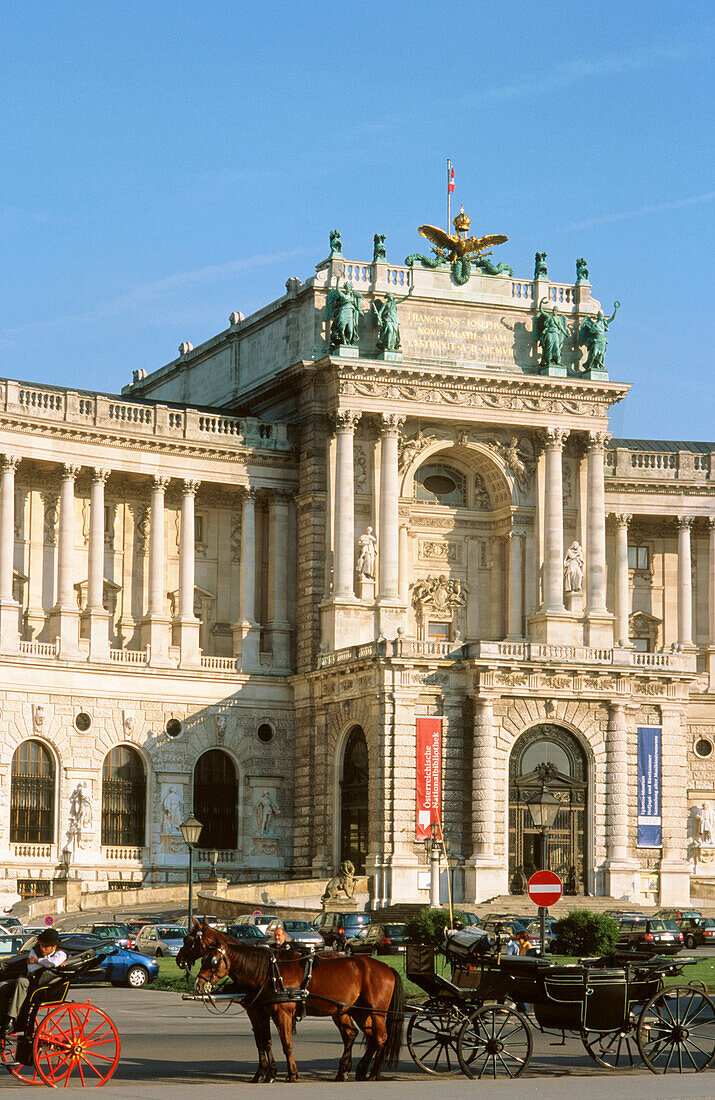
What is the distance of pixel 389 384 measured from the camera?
284 ft

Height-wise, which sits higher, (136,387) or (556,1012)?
(136,387)

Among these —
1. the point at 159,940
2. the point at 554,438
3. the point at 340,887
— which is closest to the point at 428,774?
Answer: the point at 340,887

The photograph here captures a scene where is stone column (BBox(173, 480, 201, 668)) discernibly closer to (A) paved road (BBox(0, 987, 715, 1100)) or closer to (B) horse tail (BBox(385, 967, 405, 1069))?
(A) paved road (BBox(0, 987, 715, 1100))

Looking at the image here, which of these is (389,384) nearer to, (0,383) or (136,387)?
(0,383)

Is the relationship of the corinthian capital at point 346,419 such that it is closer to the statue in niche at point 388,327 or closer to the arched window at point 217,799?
the statue in niche at point 388,327

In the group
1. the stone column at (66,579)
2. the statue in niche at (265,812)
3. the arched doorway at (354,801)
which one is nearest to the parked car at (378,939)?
the arched doorway at (354,801)

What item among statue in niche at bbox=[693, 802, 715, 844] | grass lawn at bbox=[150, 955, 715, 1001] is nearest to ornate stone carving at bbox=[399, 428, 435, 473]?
statue in niche at bbox=[693, 802, 715, 844]

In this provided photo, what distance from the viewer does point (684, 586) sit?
3792 inches

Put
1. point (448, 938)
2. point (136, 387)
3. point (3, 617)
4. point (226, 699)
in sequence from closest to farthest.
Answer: point (448, 938) → point (3, 617) → point (226, 699) → point (136, 387)

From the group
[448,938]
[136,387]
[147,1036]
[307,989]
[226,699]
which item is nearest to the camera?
[307,989]

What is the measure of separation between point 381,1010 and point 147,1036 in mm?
9666

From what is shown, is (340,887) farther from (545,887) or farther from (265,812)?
(545,887)

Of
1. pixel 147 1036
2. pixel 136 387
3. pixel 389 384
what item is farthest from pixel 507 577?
pixel 147 1036

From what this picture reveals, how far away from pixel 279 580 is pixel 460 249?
57.4ft
